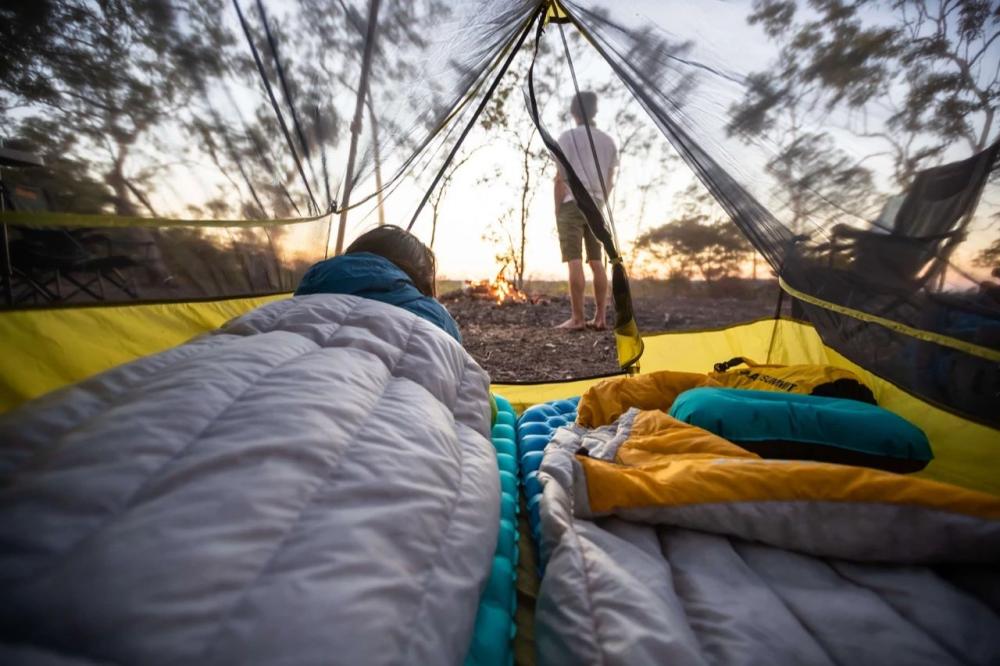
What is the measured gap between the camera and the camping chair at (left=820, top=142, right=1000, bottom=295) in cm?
96

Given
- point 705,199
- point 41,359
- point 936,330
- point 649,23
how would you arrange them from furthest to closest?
1. point 705,199
2. point 649,23
3. point 936,330
4. point 41,359

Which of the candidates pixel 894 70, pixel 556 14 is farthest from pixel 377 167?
pixel 894 70

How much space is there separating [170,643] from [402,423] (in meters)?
0.33

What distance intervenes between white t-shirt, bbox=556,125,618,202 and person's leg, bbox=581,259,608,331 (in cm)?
47

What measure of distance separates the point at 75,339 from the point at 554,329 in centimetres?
266

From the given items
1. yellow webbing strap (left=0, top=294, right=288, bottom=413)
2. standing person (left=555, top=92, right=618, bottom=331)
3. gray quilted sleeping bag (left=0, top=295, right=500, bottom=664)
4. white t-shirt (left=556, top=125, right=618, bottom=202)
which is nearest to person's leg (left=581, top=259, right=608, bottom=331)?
standing person (left=555, top=92, right=618, bottom=331)

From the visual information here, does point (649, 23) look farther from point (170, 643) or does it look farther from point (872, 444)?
point (170, 643)

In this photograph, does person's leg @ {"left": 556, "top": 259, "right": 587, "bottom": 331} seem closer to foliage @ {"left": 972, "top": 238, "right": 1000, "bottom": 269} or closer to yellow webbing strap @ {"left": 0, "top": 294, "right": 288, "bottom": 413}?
foliage @ {"left": 972, "top": 238, "right": 1000, "bottom": 269}

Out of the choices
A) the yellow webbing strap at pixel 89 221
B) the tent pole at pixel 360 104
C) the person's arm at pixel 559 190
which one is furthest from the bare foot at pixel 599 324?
the yellow webbing strap at pixel 89 221

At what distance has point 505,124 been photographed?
2.92 metres

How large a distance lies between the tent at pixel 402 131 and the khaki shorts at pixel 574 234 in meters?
0.77

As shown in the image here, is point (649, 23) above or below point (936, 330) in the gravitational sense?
above

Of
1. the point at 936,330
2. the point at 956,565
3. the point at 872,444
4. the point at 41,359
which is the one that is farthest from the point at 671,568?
the point at 41,359

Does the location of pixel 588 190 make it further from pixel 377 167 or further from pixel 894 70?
pixel 894 70
